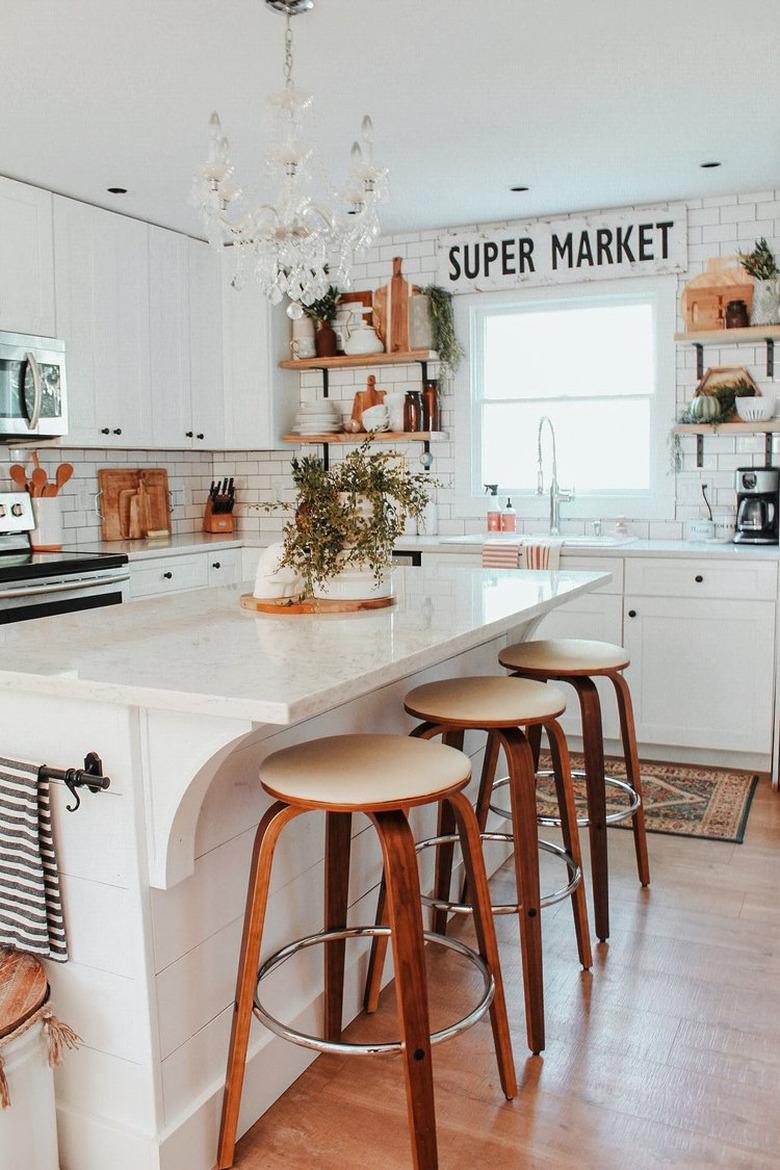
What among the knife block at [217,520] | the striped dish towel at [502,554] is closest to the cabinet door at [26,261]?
the knife block at [217,520]

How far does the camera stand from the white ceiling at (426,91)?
9.75 ft

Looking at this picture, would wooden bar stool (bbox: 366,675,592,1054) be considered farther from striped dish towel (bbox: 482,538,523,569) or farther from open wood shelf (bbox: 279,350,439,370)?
open wood shelf (bbox: 279,350,439,370)

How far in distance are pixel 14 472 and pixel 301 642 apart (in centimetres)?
316

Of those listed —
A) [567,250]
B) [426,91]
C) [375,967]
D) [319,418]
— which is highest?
[426,91]

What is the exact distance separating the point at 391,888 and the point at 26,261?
3.59 metres

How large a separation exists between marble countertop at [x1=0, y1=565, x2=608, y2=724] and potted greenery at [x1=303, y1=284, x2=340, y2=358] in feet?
9.71

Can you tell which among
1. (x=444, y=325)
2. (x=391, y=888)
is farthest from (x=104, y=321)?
(x=391, y=888)

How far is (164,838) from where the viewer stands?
1.81m

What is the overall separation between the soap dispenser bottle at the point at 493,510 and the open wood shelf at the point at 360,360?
0.74 metres

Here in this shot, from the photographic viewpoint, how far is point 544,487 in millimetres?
5496

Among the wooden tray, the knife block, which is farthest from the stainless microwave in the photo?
the wooden tray

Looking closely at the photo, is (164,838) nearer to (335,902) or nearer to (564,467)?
(335,902)

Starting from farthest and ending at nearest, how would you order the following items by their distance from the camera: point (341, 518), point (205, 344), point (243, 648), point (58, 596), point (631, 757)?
point (205, 344), point (58, 596), point (631, 757), point (341, 518), point (243, 648)

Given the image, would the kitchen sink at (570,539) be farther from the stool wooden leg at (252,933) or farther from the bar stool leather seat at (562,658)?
the stool wooden leg at (252,933)
